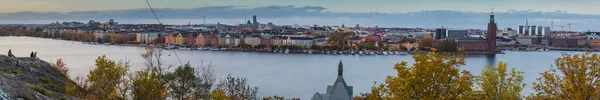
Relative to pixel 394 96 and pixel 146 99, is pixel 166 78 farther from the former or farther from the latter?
pixel 394 96

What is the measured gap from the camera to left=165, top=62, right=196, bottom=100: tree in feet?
12.3

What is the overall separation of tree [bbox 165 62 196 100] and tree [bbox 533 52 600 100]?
6.07 feet

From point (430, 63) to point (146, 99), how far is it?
66.0 inches

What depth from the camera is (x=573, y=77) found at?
3133 mm

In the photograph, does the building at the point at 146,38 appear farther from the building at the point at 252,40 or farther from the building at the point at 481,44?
the building at the point at 481,44

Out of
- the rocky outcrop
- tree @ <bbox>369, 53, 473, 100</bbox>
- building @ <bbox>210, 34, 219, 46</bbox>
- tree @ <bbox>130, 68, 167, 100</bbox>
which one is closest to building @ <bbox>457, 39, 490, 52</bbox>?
building @ <bbox>210, 34, 219, 46</bbox>

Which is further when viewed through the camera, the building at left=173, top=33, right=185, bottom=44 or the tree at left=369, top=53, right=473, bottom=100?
the building at left=173, top=33, right=185, bottom=44

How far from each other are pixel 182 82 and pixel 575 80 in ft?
6.82

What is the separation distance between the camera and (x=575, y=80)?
3.13 metres

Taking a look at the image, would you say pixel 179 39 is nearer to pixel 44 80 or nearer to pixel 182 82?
pixel 44 80

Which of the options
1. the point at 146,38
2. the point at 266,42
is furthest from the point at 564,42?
the point at 146,38

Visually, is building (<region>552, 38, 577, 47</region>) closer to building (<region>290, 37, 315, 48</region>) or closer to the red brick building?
building (<region>290, 37, 315, 48</region>)

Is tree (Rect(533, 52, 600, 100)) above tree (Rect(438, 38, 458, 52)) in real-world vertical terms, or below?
above

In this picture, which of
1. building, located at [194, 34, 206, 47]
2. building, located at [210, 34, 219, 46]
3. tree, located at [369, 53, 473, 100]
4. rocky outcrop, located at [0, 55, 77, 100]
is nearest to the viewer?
tree, located at [369, 53, 473, 100]
